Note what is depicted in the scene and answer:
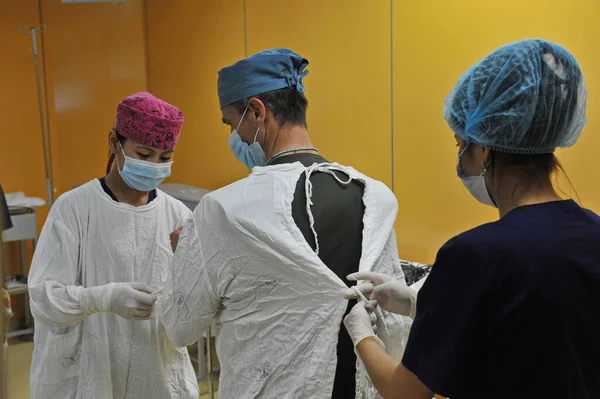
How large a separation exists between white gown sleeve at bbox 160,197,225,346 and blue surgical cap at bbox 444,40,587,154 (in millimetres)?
531

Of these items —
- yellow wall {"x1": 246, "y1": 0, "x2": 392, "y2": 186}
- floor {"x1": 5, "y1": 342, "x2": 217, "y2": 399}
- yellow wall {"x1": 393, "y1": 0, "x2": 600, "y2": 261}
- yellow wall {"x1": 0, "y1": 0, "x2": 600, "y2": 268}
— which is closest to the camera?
yellow wall {"x1": 393, "y1": 0, "x2": 600, "y2": 261}

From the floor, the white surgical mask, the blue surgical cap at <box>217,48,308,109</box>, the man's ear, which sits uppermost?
the blue surgical cap at <box>217,48,308,109</box>

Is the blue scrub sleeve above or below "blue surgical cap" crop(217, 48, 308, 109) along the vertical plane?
below

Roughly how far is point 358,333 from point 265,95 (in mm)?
580

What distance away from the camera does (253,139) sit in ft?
4.68

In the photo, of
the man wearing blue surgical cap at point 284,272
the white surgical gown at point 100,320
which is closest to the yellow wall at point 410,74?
the man wearing blue surgical cap at point 284,272

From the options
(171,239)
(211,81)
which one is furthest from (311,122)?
(171,239)

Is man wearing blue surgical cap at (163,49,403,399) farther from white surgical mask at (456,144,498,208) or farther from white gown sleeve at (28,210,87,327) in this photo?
white gown sleeve at (28,210,87,327)

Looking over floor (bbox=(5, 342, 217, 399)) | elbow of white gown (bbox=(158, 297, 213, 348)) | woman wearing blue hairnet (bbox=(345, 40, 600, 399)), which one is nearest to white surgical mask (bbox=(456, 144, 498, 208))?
woman wearing blue hairnet (bbox=(345, 40, 600, 399))

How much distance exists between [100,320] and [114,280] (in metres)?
0.11

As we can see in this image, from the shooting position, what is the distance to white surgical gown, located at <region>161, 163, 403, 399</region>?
1216 millimetres

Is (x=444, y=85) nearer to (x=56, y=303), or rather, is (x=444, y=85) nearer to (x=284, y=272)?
(x=284, y=272)

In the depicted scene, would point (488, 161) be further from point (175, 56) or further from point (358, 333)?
point (175, 56)

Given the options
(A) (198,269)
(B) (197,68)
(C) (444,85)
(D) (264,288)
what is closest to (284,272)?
(D) (264,288)
